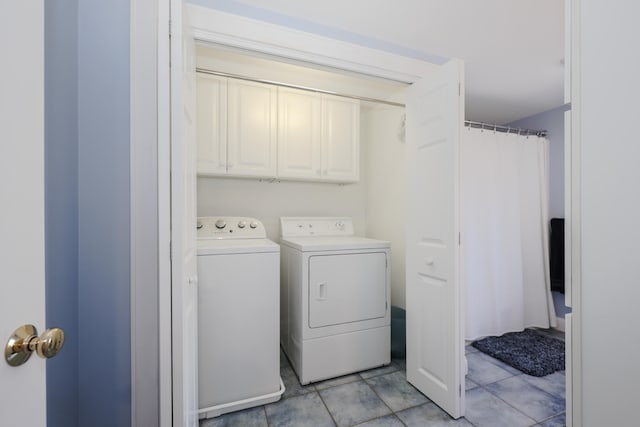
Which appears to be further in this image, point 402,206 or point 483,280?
point 483,280

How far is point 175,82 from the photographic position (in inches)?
38.5

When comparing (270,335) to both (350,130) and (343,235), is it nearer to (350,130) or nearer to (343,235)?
(343,235)

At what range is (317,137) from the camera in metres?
2.45

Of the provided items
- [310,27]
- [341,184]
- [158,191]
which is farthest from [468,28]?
[158,191]

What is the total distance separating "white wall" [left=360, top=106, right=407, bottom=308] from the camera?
250 centimetres

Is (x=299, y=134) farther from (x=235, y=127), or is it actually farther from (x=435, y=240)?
(x=435, y=240)

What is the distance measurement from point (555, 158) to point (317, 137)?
2.71 meters

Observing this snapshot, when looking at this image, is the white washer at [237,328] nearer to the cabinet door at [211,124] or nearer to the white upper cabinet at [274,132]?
the cabinet door at [211,124]

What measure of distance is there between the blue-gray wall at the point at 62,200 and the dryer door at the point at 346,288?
4.26 ft

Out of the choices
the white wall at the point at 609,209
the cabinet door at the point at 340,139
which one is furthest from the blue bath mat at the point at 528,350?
the cabinet door at the point at 340,139

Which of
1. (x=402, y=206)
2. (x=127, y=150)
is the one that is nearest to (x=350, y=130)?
(x=402, y=206)

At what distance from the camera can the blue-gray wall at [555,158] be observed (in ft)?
9.64

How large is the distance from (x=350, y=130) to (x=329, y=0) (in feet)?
3.76

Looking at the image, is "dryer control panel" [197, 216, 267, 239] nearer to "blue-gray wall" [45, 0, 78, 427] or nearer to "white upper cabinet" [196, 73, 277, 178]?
"white upper cabinet" [196, 73, 277, 178]
